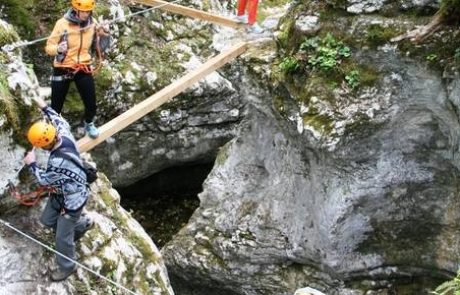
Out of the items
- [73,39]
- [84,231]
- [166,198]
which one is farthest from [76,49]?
[166,198]

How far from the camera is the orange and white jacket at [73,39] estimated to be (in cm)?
711

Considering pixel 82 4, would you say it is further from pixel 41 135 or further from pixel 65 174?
pixel 65 174

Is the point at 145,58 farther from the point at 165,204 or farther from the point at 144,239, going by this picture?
the point at 144,239

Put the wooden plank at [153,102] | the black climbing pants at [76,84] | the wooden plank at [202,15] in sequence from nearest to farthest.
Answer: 1. the black climbing pants at [76,84]
2. the wooden plank at [153,102]
3. the wooden plank at [202,15]

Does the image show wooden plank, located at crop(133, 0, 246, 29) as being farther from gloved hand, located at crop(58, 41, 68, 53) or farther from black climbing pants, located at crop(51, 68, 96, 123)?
gloved hand, located at crop(58, 41, 68, 53)

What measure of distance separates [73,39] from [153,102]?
5.23 feet

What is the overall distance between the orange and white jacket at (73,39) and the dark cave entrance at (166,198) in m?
6.70

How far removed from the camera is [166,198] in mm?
14734

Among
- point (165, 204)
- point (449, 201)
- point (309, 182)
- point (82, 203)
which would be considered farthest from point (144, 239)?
point (165, 204)

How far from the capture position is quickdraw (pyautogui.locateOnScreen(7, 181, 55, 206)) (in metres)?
6.77

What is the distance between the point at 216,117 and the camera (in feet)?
42.7

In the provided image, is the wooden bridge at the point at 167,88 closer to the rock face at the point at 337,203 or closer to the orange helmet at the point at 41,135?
the rock face at the point at 337,203

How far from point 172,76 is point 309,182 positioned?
388 centimetres

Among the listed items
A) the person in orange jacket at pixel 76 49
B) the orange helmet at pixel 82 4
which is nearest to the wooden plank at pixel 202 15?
the person in orange jacket at pixel 76 49
